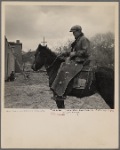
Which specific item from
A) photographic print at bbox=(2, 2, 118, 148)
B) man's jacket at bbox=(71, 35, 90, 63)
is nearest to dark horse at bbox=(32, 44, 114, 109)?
photographic print at bbox=(2, 2, 118, 148)

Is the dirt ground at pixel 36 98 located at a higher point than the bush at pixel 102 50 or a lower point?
lower

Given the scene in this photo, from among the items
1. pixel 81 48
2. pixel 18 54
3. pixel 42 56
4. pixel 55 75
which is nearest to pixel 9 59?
pixel 18 54

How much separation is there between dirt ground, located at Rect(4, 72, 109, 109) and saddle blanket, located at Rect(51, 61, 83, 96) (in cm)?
6

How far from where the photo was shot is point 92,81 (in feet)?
7.47

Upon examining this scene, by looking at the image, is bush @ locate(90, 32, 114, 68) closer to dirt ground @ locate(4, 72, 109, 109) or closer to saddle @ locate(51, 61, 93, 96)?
saddle @ locate(51, 61, 93, 96)

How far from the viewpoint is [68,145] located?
2297 millimetres

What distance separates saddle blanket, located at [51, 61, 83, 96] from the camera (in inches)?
89.3

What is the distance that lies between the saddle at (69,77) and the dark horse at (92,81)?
0.03 m

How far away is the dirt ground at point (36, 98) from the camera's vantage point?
7.54 feet

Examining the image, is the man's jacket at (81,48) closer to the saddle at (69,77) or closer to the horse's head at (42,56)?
the saddle at (69,77)

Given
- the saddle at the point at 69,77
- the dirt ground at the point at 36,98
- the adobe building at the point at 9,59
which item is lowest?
the dirt ground at the point at 36,98

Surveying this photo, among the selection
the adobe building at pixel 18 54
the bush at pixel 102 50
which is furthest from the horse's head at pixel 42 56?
the bush at pixel 102 50

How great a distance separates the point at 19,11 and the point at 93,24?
504 millimetres

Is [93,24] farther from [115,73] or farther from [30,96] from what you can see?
[30,96]
